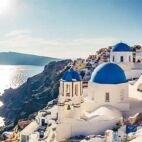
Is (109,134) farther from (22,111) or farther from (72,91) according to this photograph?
(22,111)

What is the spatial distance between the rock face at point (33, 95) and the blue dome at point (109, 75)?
29.9 meters

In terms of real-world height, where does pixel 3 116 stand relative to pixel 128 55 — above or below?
below

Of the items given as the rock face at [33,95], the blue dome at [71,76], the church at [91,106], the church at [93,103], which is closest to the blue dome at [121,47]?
the church at [91,106]

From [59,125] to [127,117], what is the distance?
5340 millimetres

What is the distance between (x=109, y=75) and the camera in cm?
2962

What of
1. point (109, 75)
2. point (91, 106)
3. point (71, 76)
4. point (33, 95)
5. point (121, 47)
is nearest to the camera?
point (71, 76)

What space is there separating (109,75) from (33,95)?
4198 cm

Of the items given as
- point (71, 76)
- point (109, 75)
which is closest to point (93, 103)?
point (109, 75)

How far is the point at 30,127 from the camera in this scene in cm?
3325

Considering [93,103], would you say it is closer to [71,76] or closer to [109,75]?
[109,75]

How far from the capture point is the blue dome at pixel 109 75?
96.5 ft

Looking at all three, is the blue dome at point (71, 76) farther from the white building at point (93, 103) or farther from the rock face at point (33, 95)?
the rock face at point (33, 95)

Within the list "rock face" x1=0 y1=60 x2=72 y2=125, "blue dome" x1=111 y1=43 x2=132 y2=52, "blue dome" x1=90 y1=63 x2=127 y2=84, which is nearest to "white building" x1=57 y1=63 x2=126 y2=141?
"blue dome" x1=90 y1=63 x2=127 y2=84

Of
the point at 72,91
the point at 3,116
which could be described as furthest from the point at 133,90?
the point at 3,116
